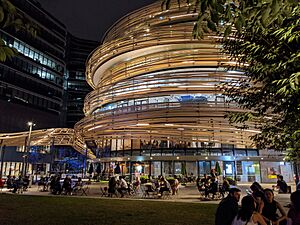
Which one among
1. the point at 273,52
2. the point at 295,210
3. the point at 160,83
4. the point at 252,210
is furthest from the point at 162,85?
the point at 252,210

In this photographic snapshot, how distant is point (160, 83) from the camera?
20.5 metres

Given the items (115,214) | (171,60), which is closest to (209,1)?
Answer: (115,214)

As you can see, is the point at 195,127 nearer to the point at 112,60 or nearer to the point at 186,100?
the point at 186,100

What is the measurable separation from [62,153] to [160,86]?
62.0 meters

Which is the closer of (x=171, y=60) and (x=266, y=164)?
(x=171, y=60)

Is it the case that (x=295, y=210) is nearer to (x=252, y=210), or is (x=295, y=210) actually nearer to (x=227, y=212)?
(x=252, y=210)

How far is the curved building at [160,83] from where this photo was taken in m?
20.1

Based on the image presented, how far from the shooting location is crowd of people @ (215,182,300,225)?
15.3 feet

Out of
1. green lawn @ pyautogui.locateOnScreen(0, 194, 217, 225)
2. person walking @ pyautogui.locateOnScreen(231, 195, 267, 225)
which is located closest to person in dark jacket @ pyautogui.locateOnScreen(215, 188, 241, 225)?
person walking @ pyautogui.locateOnScreen(231, 195, 267, 225)

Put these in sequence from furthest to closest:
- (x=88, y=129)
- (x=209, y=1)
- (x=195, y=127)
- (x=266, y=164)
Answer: (x=266, y=164), (x=88, y=129), (x=195, y=127), (x=209, y=1)

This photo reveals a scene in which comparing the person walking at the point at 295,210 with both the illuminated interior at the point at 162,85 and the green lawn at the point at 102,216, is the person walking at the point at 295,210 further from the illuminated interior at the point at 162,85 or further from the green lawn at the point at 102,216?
the illuminated interior at the point at 162,85

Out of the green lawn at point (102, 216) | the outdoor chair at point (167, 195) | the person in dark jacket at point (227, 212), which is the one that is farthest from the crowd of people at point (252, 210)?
the outdoor chair at point (167, 195)

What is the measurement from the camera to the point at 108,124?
2248 centimetres

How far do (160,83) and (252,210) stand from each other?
16.4 metres
